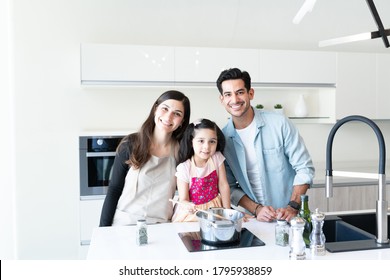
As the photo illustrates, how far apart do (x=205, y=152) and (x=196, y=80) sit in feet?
5.07

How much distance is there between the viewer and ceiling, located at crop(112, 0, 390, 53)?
3.75m

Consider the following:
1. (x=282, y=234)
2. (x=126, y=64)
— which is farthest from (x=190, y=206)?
(x=126, y=64)

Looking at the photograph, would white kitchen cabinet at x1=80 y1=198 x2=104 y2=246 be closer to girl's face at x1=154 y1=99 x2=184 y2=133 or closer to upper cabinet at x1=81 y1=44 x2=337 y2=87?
upper cabinet at x1=81 y1=44 x2=337 y2=87

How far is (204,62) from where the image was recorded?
11.4ft

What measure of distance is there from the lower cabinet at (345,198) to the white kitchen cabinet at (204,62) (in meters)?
1.30

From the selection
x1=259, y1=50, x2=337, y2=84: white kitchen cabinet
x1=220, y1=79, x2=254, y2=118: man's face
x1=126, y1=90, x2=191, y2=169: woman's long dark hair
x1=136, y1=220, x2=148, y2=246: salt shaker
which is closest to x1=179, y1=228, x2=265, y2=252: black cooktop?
x1=136, y1=220, x2=148, y2=246: salt shaker

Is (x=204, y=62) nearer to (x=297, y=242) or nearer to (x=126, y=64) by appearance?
(x=126, y=64)

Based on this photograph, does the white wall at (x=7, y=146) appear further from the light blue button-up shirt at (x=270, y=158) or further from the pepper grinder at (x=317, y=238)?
the pepper grinder at (x=317, y=238)

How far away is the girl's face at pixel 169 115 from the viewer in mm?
2027

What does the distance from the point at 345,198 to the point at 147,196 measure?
2.22 m

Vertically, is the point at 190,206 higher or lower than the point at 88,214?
higher

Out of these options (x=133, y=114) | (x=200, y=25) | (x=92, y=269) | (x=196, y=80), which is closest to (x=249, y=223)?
(x=92, y=269)

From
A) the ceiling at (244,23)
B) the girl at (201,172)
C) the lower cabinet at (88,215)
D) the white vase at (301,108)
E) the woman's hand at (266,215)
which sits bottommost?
the lower cabinet at (88,215)

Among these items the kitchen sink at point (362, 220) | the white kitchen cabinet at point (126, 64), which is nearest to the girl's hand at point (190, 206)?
the kitchen sink at point (362, 220)
